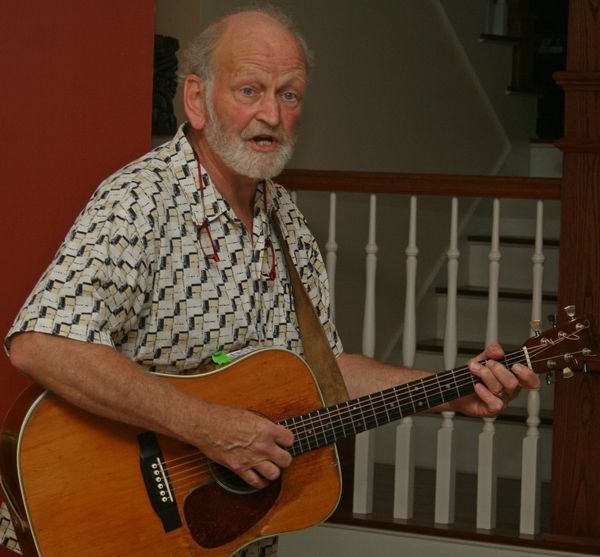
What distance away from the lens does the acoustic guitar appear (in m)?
1.88

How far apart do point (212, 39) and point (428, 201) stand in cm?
306

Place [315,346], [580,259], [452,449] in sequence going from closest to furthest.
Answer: [315,346], [580,259], [452,449]

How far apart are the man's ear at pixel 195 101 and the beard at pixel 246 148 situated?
3 cm

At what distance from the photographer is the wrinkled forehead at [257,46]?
207 centimetres

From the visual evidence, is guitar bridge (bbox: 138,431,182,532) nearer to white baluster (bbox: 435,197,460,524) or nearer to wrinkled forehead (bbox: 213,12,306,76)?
wrinkled forehead (bbox: 213,12,306,76)

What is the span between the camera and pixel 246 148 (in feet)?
6.74

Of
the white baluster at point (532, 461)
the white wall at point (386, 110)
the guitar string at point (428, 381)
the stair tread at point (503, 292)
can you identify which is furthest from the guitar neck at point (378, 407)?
the stair tread at point (503, 292)

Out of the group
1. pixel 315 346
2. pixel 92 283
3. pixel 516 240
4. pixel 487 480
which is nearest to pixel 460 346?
pixel 516 240

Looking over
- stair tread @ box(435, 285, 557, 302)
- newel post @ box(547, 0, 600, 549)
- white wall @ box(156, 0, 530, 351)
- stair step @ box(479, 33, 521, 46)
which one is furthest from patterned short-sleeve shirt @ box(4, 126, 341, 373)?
stair step @ box(479, 33, 521, 46)

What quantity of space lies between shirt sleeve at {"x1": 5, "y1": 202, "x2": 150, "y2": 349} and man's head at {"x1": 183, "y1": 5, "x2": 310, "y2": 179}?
0.82 feet

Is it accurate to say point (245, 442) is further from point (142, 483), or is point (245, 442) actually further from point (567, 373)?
point (567, 373)

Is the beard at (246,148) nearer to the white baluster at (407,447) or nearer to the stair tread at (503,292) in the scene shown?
the white baluster at (407,447)

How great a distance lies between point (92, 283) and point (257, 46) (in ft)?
1.68

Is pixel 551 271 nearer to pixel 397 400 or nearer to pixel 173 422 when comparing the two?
pixel 397 400
